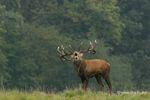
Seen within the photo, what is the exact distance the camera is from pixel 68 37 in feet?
207

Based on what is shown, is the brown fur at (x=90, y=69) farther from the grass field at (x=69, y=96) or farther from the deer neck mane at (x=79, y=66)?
the grass field at (x=69, y=96)

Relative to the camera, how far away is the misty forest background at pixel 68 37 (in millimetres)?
58094

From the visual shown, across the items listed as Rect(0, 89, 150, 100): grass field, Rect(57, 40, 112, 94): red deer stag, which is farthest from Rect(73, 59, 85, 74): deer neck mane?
Rect(0, 89, 150, 100): grass field

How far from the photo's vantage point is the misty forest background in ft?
191

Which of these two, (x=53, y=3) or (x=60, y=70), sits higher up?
(x=53, y=3)

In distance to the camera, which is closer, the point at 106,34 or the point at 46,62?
the point at 46,62

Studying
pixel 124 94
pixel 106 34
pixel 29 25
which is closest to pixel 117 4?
pixel 106 34

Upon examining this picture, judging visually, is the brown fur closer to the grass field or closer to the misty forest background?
the grass field

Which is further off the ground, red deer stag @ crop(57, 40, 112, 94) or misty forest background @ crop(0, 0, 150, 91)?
red deer stag @ crop(57, 40, 112, 94)

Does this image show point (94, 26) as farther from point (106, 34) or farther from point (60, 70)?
point (60, 70)

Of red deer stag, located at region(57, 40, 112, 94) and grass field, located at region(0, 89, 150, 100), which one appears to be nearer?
grass field, located at region(0, 89, 150, 100)

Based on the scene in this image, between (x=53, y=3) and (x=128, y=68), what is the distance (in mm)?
9364

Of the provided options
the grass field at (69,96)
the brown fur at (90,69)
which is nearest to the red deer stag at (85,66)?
the brown fur at (90,69)

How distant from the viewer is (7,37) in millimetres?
61500
